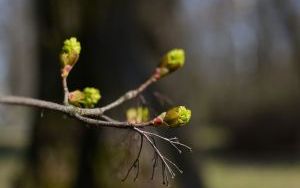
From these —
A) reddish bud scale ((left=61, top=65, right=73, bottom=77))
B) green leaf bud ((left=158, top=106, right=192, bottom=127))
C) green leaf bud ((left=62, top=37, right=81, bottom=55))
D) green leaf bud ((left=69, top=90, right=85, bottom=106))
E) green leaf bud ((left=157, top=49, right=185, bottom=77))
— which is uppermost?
green leaf bud ((left=62, top=37, right=81, bottom=55))

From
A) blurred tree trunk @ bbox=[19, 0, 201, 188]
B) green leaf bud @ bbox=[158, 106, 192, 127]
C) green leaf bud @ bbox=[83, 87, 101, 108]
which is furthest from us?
blurred tree trunk @ bbox=[19, 0, 201, 188]

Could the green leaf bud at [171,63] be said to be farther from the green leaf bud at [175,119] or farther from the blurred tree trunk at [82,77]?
the blurred tree trunk at [82,77]

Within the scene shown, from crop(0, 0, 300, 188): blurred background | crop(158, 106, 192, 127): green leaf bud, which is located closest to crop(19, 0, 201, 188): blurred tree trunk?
crop(0, 0, 300, 188): blurred background

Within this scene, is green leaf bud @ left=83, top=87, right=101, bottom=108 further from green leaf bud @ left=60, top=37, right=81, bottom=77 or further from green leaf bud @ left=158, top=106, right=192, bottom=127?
green leaf bud @ left=158, top=106, right=192, bottom=127

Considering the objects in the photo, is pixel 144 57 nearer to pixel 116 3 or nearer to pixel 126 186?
pixel 116 3

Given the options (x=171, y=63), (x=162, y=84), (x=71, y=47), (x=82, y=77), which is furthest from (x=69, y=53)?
(x=162, y=84)

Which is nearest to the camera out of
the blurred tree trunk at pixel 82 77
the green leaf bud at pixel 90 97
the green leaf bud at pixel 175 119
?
the green leaf bud at pixel 175 119

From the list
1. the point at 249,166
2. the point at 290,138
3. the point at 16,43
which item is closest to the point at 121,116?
the point at 249,166

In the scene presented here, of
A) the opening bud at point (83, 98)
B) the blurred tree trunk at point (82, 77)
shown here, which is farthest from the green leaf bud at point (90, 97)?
the blurred tree trunk at point (82, 77)
